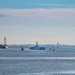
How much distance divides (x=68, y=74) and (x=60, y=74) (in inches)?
50.8

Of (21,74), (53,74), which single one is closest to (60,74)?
(53,74)

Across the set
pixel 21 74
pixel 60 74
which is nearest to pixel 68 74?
pixel 60 74

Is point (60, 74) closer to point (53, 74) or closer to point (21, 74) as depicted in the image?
point (53, 74)

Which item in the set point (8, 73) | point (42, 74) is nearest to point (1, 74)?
point (8, 73)

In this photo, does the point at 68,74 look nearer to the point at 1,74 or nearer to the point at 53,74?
the point at 53,74

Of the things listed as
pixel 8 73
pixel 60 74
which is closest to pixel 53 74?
pixel 60 74

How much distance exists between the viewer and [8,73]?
72.7m

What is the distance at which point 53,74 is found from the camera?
72.2 m

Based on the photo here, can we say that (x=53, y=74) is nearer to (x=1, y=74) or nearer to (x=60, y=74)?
(x=60, y=74)

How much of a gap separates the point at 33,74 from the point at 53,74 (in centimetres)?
327

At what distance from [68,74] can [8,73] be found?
31.4 ft

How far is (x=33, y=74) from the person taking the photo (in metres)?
71.4

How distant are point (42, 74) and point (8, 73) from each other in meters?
5.54

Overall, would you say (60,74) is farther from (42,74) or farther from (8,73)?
(8,73)
